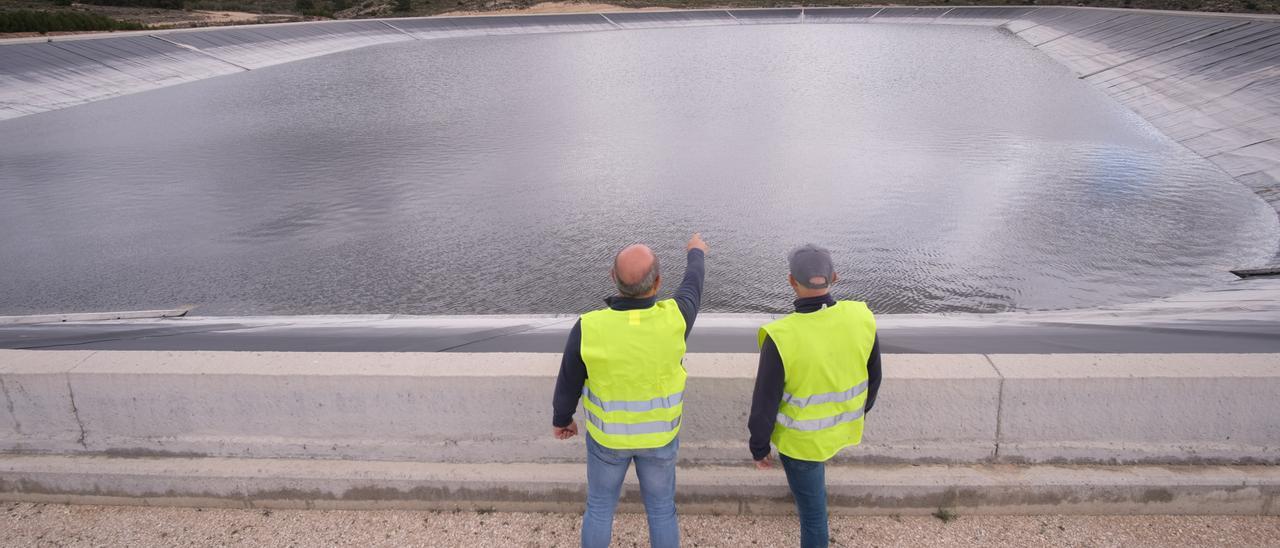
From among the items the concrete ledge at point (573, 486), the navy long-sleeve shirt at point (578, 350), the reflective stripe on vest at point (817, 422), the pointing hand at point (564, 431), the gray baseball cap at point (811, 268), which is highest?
the gray baseball cap at point (811, 268)

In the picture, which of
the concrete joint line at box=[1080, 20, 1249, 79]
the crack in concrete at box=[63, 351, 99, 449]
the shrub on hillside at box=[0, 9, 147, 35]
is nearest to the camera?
the crack in concrete at box=[63, 351, 99, 449]

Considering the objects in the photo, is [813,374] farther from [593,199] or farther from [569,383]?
[593,199]

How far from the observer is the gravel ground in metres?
3.22

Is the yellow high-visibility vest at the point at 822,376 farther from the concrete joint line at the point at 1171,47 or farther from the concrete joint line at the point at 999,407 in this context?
the concrete joint line at the point at 1171,47

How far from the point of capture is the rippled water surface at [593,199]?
7848 millimetres

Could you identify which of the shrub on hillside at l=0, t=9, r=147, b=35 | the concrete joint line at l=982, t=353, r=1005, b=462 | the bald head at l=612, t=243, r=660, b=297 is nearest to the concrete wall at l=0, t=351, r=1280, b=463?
the concrete joint line at l=982, t=353, r=1005, b=462

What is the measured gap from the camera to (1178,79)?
65.2 feet

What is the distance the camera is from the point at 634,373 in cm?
279

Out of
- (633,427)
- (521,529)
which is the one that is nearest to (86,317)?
(521,529)

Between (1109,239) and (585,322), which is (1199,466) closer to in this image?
(585,322)

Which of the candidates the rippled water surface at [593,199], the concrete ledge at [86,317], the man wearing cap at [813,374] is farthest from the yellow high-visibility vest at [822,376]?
the concrete ledge at [86,317]

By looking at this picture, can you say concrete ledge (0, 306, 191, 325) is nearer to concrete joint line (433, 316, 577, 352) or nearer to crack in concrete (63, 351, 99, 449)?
crack in concrete (63, 351, 99, 449)

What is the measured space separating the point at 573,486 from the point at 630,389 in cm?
90

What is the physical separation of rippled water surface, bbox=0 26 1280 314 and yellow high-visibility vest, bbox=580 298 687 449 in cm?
434
